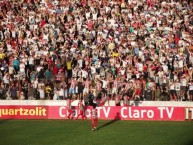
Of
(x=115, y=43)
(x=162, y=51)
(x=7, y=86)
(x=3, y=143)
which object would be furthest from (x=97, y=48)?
(x=3, y=143)

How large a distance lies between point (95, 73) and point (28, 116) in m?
5.73

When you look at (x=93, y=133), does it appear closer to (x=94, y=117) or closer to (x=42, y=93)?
(x=94, y=117)

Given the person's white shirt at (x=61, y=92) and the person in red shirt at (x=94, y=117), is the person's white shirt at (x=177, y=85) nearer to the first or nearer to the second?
the person's white shirt at (x=61, y=92)

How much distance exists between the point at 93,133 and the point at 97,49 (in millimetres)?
10880

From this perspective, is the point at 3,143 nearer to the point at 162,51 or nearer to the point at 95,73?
the point at 95,73

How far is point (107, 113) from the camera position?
3394cm

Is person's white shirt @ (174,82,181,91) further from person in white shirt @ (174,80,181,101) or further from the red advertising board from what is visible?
the red advertising board

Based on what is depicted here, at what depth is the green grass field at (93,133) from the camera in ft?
89.9

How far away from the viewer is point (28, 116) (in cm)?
3484

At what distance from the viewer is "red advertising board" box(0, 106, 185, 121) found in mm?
33250

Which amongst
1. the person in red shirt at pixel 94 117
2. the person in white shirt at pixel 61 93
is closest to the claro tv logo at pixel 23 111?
the person in white shirt at pixel 61 93

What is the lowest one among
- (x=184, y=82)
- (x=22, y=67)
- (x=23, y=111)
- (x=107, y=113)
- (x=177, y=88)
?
(x=107, y=113)

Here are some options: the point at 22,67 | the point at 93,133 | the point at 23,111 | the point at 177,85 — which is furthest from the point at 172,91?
the point at 22,67

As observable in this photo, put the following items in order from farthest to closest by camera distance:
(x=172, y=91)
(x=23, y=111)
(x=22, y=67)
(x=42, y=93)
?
(x=22, y=67)
(x=42, y=93)
(x=172, y=91)
(x=23, y=111)
